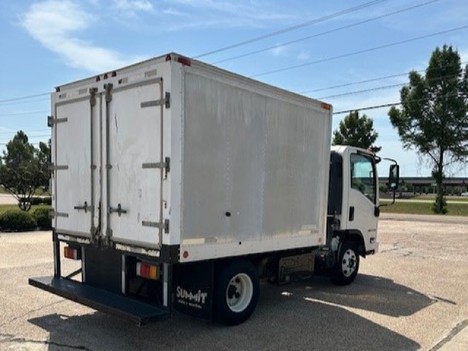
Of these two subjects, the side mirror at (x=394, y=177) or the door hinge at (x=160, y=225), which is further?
the side mirror at (x=394, y=177)

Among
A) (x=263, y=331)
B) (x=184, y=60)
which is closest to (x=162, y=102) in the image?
(x=184, y=60)

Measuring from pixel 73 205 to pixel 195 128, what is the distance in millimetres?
2147

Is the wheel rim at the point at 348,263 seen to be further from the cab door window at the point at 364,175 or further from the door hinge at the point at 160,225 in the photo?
the door hinge at the point at 160,225

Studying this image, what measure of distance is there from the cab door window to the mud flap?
12.8ft

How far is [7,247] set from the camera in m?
12.2

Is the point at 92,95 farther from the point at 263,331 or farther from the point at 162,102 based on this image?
the point at 263,331

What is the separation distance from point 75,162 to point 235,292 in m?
2.70

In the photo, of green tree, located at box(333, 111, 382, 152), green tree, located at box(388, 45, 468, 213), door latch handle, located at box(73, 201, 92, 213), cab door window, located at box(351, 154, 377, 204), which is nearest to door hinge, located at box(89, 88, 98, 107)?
door latch handle, located at box(73, 201, 92, 213)

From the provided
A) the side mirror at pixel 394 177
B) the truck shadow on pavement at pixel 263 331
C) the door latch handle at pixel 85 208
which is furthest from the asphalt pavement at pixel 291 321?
the side mirror at pixel 394 177

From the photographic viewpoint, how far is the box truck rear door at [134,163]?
16.2 ft

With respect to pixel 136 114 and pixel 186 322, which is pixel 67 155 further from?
pixel 186 322

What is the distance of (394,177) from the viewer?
872 centimetres

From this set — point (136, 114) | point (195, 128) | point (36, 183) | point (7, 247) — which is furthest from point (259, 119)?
point (36, 183)

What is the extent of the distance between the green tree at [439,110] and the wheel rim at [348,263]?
27.5 metres
